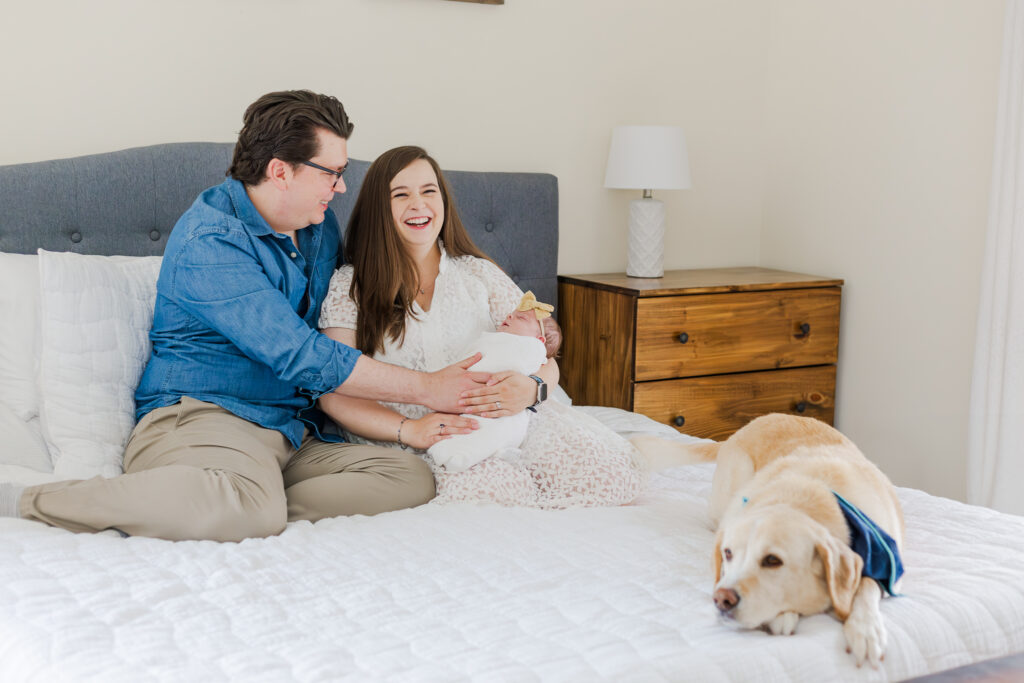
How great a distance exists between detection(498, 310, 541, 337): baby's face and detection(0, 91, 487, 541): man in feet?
0.49

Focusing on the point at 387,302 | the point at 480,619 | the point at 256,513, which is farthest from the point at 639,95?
the point at 480,619

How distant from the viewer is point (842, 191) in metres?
2.98

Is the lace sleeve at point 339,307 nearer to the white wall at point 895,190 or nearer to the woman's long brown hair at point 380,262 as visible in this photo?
the woman's long brown hair at point 380,262

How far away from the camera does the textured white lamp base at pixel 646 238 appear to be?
285cm

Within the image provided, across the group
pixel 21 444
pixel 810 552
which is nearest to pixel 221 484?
pixel 21 444

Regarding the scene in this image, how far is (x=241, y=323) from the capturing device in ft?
5.40

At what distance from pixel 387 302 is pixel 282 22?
1119 millimetres

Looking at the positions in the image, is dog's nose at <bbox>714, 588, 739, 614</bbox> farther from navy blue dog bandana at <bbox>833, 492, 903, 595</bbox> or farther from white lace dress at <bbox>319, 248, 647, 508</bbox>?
white lace dress at <bbox>319, 248, 647, 508</bbox>

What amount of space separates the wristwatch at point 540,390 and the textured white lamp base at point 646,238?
1.13 metres

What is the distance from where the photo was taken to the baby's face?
1850mm

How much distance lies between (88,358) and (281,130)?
57 centimetres

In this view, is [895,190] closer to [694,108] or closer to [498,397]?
[694,108]

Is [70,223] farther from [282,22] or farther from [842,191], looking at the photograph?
[842,191]

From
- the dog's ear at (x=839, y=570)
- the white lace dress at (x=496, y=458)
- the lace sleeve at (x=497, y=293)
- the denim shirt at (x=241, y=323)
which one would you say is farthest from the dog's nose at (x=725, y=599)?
the lace sleeve at (x=497, y=293)
